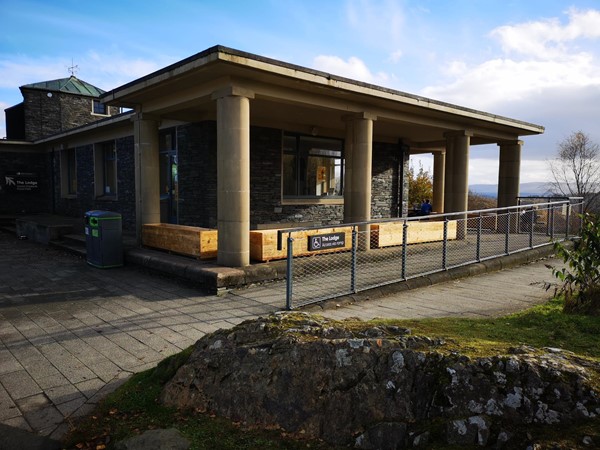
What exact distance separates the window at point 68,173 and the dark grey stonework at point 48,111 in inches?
146

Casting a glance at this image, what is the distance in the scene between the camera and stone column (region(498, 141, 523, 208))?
1598 cm

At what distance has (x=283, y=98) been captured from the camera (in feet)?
29.3

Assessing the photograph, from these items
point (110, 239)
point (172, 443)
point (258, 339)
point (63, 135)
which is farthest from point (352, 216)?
point (63, 135)

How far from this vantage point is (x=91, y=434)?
3201 mm

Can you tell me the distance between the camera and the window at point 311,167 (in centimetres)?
1419

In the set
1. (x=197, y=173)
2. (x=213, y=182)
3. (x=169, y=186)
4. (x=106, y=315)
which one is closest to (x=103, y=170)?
(x=169, y=186)

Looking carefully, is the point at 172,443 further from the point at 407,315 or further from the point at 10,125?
the point at 10,125

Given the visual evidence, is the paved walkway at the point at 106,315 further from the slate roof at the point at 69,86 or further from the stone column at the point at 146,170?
the slate roof at the point at 69,86

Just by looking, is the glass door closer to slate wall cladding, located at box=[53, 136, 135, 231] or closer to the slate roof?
slate wall cladding, located at box=[53, 136, 135, 231]

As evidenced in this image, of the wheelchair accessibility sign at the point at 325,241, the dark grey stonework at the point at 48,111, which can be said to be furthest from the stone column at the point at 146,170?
the dark grey stonework at the point at 48,111

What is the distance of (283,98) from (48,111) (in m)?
19.6

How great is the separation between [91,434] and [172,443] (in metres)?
0.79

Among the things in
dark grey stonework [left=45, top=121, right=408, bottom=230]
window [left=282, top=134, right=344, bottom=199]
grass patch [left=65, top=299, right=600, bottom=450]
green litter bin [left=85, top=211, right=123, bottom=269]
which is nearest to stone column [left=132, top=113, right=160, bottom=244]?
green litter bin [left=85, top=211, right=123, bottom=269]

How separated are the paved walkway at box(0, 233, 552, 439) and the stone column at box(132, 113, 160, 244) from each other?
1550 millimetres
